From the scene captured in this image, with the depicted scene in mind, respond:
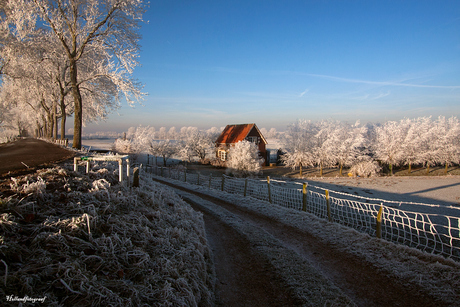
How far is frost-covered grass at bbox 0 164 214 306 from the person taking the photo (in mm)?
2643

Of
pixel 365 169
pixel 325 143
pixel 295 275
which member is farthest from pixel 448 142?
pixel 295 275

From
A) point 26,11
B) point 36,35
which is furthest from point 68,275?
point 36,35

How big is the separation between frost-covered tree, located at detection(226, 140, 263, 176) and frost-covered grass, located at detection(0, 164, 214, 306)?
2596 cm

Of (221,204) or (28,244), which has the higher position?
(28,244)

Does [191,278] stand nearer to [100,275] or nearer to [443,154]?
[100,275]

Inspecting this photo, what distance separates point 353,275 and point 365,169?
3223 centimetres

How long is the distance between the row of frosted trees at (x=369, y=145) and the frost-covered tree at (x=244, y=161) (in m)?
8.39

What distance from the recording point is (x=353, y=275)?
508 cm

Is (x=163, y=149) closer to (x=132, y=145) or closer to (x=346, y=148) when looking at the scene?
(x=132, y=145)

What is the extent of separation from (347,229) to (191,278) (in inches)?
228

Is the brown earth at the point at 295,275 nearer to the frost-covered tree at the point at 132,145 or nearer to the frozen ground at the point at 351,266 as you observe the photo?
the frozen ground at the point at 351,266

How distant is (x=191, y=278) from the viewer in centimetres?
400

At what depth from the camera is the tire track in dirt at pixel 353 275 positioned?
14.0 feet

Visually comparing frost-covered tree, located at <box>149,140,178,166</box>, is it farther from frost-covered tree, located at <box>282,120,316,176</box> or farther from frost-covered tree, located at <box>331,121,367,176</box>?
frost-covered tree, located at <box>331,121,367,176</box>
